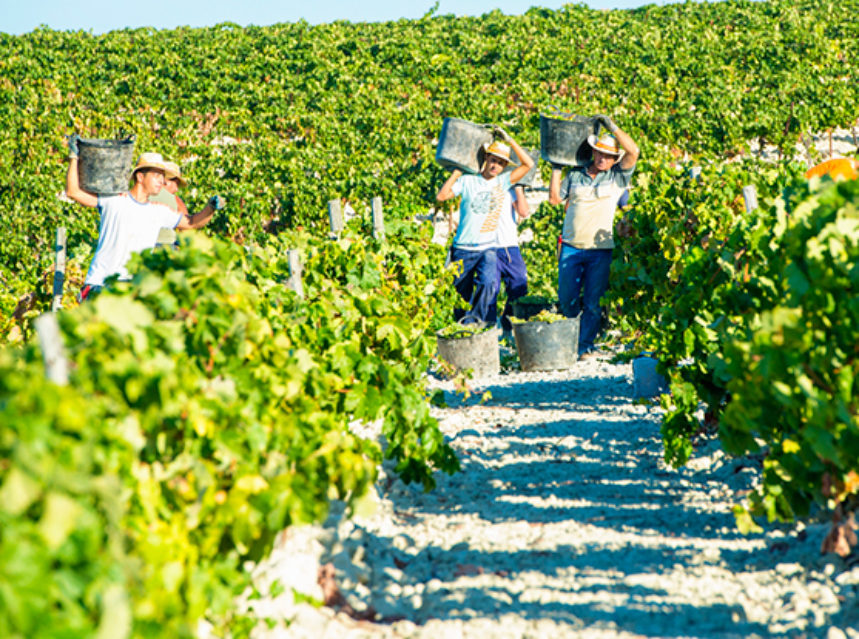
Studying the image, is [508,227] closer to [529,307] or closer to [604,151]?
[604,151]

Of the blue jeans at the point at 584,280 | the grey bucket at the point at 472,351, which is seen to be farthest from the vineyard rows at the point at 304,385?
the grey bucket at the point at 472,351

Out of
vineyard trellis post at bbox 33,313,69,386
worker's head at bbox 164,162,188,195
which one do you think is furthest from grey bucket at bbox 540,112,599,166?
vineyard trellis post at bbox 33,313,69,386

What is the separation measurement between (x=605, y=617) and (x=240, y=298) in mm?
1448

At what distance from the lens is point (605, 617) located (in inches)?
99.0

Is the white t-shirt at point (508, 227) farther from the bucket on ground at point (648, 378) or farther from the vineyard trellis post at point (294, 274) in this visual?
the vineyard trellis post at point (294, 274)

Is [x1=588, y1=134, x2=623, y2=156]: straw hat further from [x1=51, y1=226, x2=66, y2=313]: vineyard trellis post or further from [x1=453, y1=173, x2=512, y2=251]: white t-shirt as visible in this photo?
[x1=51, y1=226, x2=66, y2=313]: vineyard trellis post

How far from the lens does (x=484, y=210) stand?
667 cm

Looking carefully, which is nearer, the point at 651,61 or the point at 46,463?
the point at 46,463

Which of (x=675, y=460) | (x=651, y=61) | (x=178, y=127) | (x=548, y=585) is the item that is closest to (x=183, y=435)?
(x=548, y=585)

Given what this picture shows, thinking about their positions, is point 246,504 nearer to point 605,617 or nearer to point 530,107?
point 605,617

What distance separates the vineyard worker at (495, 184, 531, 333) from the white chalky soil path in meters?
2.52

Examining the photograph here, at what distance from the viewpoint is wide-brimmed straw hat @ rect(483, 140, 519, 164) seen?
6.67 metres

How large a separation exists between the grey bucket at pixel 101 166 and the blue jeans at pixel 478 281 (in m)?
2.57

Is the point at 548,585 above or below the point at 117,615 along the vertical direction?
below
